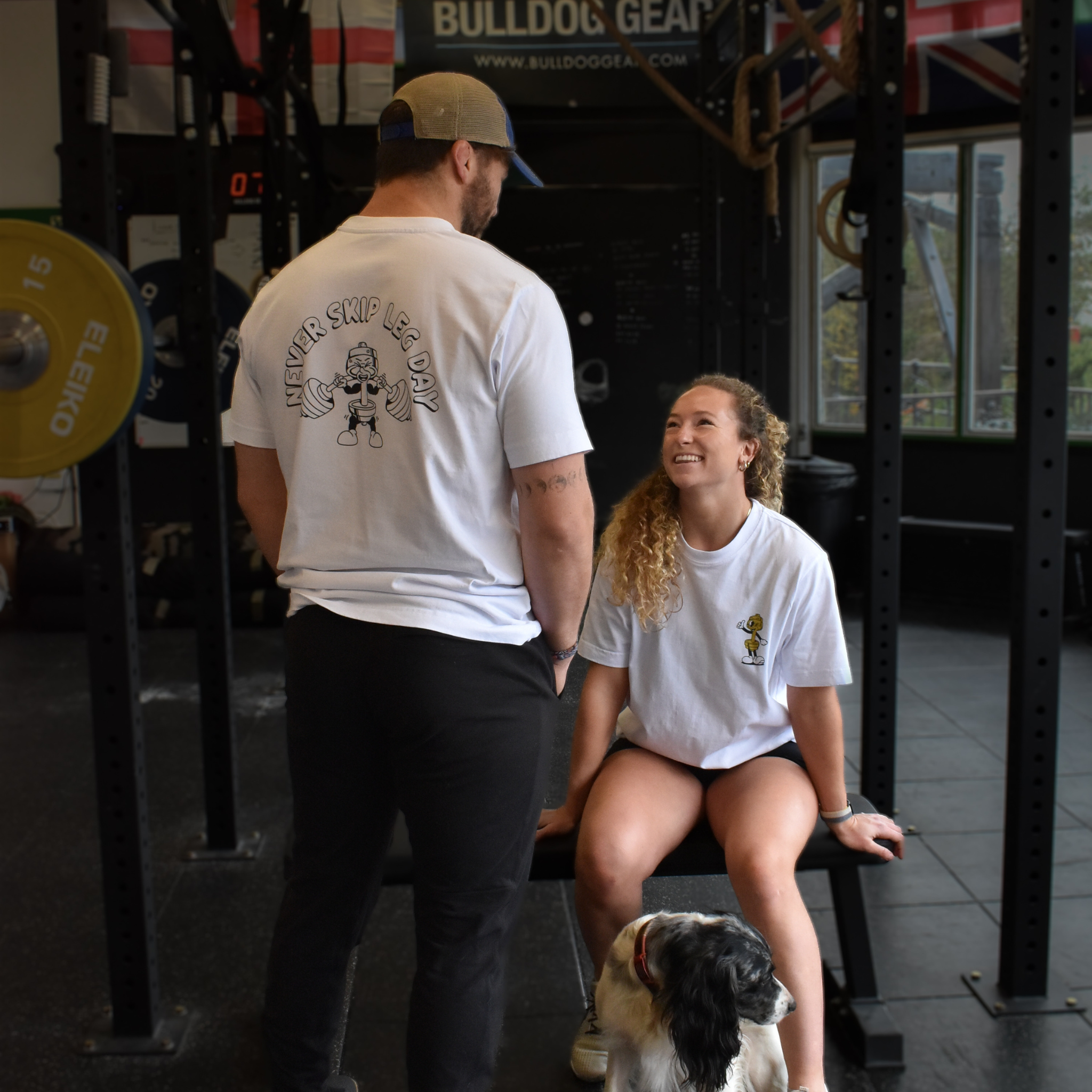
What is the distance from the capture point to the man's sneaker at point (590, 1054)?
6.16 ft

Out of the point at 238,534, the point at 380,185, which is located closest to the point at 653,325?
the point at 238,534

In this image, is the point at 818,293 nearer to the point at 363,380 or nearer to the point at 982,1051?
the point at 982,1051

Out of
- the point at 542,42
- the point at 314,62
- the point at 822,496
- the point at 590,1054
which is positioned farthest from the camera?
the point at 822,496

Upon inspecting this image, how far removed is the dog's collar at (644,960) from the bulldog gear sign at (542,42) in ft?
14.8

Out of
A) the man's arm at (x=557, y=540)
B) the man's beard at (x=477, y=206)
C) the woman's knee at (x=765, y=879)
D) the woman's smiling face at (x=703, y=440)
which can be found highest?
the man's beard at (x=477, y=206)

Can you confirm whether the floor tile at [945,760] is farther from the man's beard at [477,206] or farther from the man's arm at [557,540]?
the man's beard at [477,206]

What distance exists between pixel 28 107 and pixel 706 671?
6167 millimetres

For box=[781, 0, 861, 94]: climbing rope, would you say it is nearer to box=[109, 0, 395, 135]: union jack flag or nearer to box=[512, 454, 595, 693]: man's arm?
box=[512, 454, 595, 693]: man's arm

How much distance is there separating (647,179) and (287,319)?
533 centimetres

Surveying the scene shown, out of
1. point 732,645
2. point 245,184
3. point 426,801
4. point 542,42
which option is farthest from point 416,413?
point 542,42

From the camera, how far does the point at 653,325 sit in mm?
6289

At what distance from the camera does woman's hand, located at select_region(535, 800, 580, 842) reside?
173cm

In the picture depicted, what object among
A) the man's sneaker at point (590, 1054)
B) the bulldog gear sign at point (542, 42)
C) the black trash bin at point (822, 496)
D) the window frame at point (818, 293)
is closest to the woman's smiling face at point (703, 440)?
the man's sneaker at point (590, 1054)

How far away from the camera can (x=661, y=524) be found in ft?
5.76
